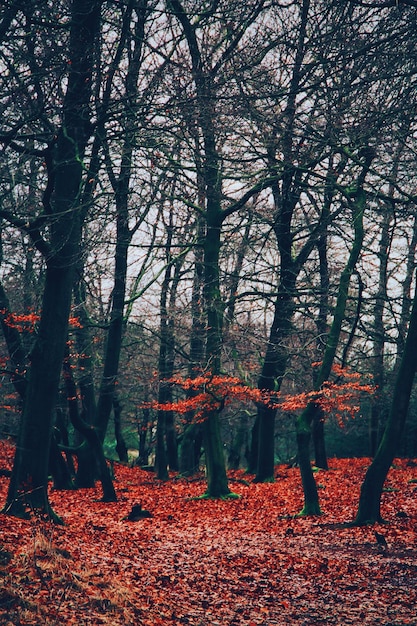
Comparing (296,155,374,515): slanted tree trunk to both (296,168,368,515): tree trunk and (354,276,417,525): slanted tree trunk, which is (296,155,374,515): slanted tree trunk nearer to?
(296,168,368,515): tree trunk

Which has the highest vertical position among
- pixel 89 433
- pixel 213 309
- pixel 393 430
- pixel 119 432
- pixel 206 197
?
pixel 206 197

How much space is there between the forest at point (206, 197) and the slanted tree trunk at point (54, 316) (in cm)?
3

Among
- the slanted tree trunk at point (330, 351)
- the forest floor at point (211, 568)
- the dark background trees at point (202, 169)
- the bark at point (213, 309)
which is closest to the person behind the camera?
the forest floor at point (211, 568)

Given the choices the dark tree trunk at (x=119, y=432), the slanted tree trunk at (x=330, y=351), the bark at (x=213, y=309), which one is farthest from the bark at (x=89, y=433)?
the dark tree trunk at (x=119, y=432)

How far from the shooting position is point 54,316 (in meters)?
10.4

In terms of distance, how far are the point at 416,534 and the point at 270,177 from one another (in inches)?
346

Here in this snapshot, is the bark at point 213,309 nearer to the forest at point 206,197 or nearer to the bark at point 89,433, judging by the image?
the forest at point 206,197

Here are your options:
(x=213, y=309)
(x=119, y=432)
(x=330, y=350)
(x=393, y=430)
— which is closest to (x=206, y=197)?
(x=213, y=309)

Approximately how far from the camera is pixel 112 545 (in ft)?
32.0

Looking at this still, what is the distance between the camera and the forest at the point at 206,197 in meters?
9.24

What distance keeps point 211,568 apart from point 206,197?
10945mm

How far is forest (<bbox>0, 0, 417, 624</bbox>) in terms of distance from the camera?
924 cm

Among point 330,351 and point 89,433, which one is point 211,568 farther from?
point 89,433

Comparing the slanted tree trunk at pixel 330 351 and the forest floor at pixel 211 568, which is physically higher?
the slanted tree trunk at pixel 330 351
